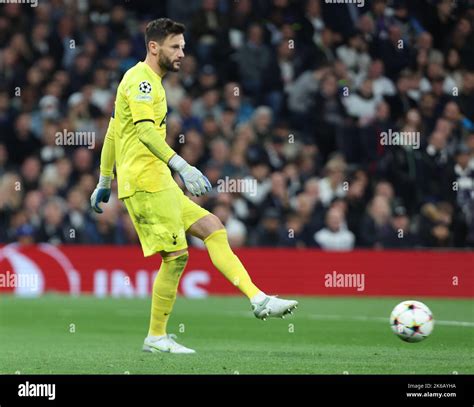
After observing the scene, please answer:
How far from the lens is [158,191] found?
9.55m

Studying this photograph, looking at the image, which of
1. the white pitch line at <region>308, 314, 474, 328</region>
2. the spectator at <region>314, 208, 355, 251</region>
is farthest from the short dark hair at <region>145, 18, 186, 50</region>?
the spectator at <region>314, 208, 355, 251</region>

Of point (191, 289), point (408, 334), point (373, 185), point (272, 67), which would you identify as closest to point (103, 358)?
point (408, 334)

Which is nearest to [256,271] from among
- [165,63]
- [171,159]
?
[165,63]

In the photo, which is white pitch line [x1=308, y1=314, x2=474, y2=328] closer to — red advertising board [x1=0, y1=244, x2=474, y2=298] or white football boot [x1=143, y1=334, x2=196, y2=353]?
red advertising board [x1=0, y1=244, x2=474, y2=298]

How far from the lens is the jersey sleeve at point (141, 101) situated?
927cm

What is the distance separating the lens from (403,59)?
18891 millimetres

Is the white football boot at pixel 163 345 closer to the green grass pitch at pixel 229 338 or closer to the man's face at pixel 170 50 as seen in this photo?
the green grass pitch at pixel 229 338

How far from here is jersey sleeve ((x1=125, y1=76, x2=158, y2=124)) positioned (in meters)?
9.27

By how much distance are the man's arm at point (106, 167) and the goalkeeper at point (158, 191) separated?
143mm
